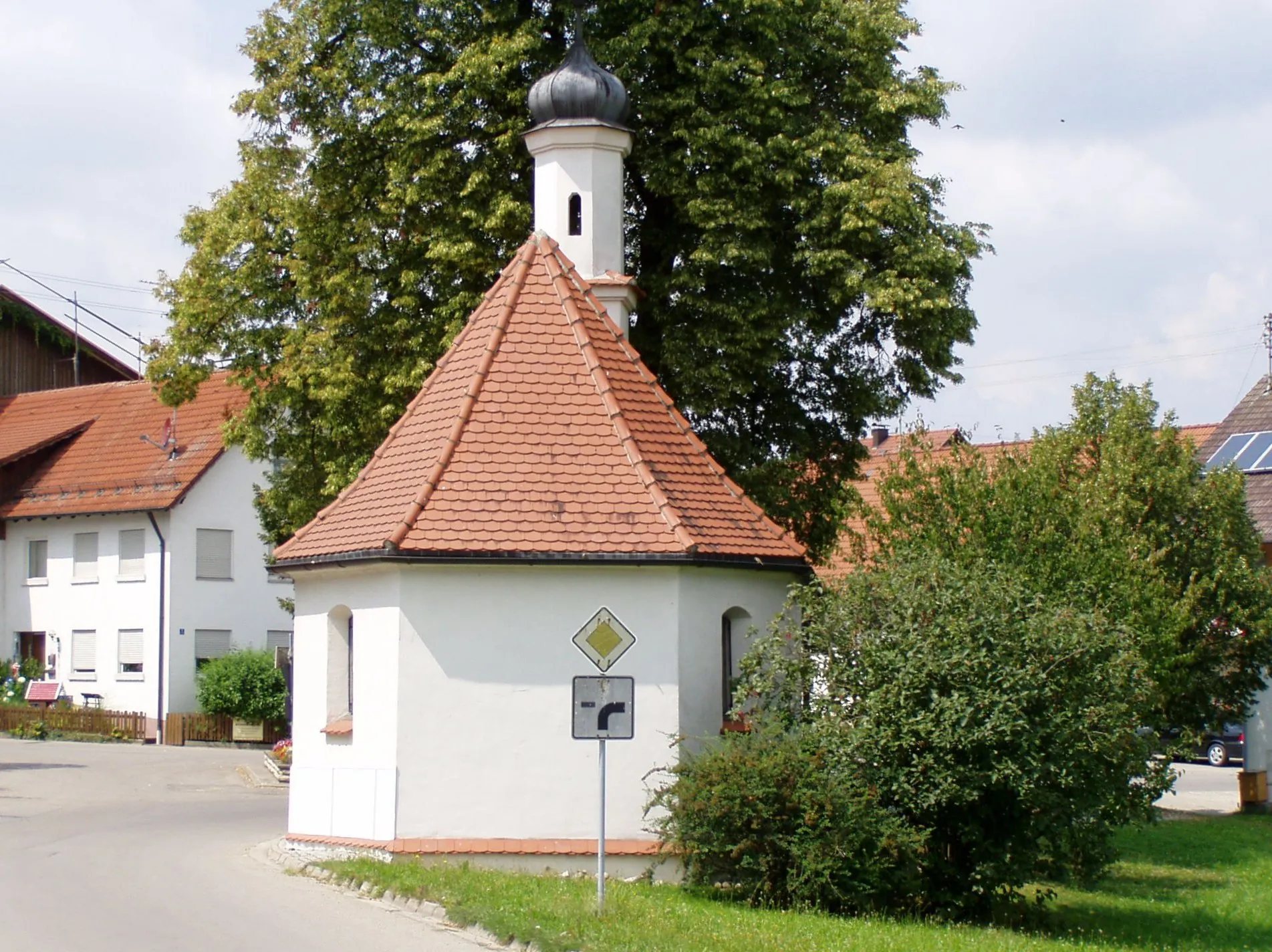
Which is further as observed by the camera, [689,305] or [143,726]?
[143,726]

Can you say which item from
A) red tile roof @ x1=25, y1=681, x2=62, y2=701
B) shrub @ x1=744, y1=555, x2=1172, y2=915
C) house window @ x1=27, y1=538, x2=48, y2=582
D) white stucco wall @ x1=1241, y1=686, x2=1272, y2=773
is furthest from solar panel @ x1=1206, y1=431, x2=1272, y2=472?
house window @ x1=27, y1=538, x2=48, y2=582

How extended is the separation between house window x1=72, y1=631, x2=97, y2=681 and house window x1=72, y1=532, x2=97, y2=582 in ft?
4.68

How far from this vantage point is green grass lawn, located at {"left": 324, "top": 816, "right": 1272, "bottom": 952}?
1145 centimetres

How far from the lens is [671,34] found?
74.4 feet

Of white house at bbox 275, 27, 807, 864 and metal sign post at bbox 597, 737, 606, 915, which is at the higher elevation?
white house at bbox 275, 27, 807, 864

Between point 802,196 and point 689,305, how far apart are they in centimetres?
222

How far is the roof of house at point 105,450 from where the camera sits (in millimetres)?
39844

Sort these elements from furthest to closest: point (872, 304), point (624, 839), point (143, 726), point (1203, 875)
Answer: point (143, 726), point (872, 304), point (1203, 875), point (624, 839)

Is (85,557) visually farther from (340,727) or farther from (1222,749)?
(1222,749)

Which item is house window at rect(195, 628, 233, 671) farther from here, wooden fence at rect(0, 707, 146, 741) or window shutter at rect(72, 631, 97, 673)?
window shutter at rect(72, 631, 97, 673)

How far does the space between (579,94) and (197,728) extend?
22.3 m

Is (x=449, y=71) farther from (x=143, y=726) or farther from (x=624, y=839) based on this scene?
(x=143, y=726)

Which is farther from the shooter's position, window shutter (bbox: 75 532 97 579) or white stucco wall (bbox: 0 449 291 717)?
window shutter (bbox: 75 532 97 579)

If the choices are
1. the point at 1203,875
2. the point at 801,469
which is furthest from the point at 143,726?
the point at 1203,875
